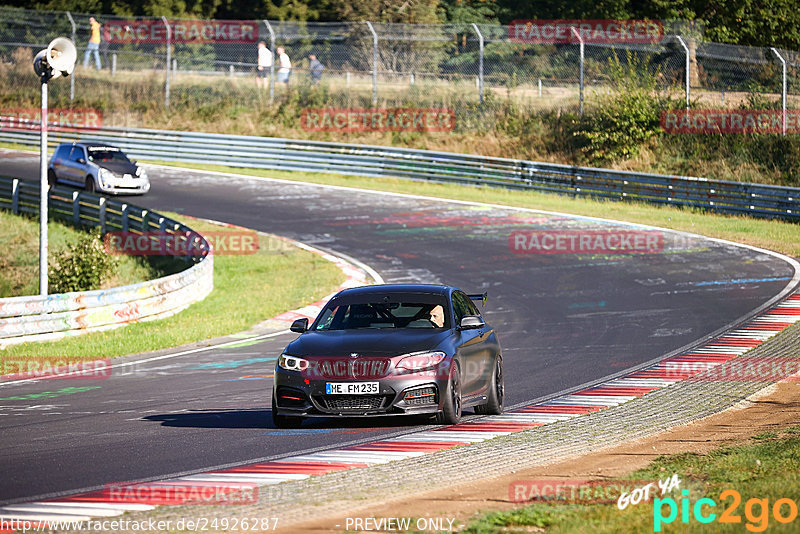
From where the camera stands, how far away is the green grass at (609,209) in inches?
1118

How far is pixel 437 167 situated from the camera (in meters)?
37.8

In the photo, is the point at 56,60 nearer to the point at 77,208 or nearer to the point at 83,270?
the point at 83,270

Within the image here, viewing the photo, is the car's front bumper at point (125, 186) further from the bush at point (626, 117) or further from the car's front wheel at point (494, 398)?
the car's front wheel at point (494, 398)

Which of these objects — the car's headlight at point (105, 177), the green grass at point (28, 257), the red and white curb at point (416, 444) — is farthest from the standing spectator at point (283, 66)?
the red and white curb at point (416, 444)

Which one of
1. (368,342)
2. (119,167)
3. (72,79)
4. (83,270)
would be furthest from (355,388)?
(72,79)

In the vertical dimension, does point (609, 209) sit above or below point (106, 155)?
A: below

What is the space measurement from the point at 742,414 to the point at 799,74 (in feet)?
80.7

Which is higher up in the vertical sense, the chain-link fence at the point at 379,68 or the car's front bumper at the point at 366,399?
the chain-link fence at the point at 379,68

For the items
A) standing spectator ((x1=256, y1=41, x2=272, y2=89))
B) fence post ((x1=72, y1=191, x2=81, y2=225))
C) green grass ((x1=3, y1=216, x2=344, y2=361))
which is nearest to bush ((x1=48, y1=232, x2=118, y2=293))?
green grass ((x1=3, y1=216, x2=344, y2=361))

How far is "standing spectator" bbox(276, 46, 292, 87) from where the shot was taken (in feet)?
141

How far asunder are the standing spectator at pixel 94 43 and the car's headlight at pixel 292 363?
3590 centimetres

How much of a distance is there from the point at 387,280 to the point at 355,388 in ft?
42.2

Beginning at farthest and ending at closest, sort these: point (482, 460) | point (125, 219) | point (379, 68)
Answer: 1. point (379, 68)
2. point (125, 219)
3. point (482, 460)

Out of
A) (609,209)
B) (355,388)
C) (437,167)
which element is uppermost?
(355,388)
